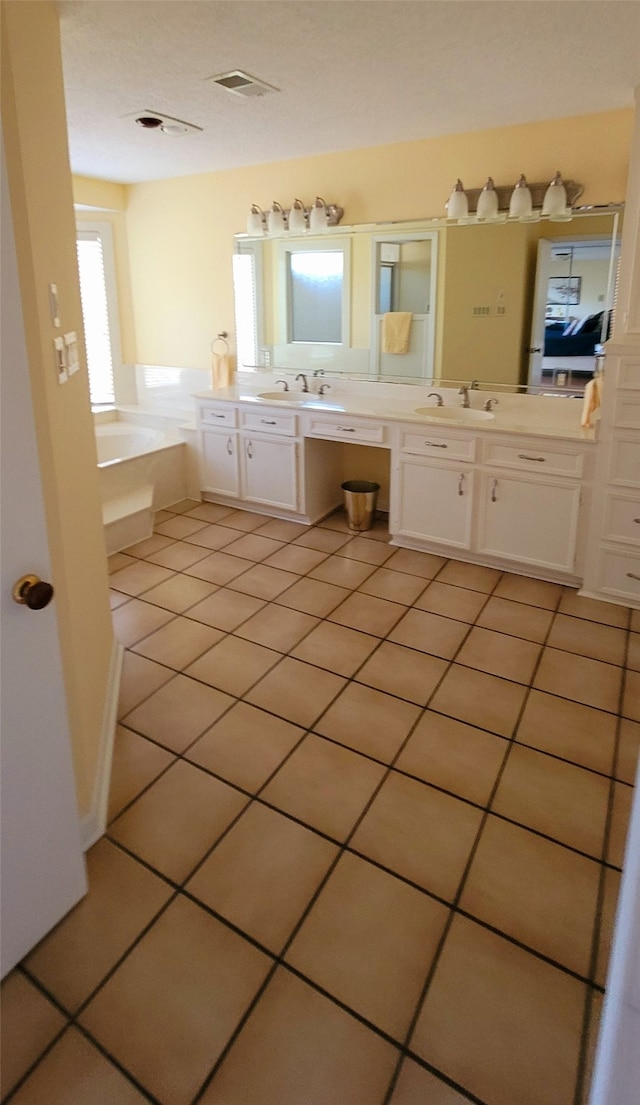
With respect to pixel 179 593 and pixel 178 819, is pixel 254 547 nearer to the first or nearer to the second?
pixel 179 593

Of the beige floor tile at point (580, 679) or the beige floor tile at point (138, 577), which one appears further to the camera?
the beige floor tile at point (138, 577)

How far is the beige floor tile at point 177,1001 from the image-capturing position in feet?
4.34

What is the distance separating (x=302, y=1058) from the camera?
4.37 ft

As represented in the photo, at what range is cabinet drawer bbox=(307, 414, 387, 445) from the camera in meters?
3.72

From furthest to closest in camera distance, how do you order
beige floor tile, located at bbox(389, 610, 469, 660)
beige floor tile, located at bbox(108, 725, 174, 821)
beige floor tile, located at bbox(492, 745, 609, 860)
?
beige floor tile, located at bbox(389, 610, 469, 660)
beige floor tile, located at bbox(108, 725, 174, 821)
beige floor tile, located at bbox(492, 745, 609, 860)

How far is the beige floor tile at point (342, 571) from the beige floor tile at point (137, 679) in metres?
1.10

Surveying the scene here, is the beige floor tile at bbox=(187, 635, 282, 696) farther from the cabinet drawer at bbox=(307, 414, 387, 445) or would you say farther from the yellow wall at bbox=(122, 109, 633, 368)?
the yellow wall at bbox=(122, 109, 633, 368)

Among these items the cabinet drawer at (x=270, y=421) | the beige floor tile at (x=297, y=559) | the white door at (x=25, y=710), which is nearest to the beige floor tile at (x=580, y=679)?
the beige floor tile at (x=297, y=559)

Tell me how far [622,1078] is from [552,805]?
1328 millimetres

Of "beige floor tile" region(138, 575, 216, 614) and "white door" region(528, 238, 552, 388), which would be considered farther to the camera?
"white door" region(528, 238, 552, 388)

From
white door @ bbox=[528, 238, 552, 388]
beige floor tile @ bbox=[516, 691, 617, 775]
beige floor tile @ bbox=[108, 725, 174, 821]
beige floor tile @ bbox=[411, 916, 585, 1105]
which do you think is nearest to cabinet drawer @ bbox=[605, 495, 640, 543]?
white door @ bbox=[528, 238, 552, 388]

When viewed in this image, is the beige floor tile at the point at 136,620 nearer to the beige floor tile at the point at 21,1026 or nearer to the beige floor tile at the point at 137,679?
the beige floor tile at the point at 137,679

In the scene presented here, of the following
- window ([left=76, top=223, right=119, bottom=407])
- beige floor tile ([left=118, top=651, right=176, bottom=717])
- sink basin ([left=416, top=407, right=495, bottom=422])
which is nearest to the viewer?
beige floor tile ([left=118, top=651, right=176, bottom=717])

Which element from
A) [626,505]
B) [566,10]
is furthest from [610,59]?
[626,505]
